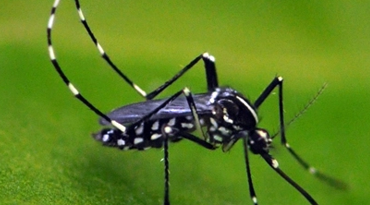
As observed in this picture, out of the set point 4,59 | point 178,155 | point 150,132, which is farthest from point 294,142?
point 4,59

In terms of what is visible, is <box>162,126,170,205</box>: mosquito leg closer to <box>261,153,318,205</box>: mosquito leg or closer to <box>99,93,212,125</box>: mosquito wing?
<box>99,93,212,125</box>: mosquito wing

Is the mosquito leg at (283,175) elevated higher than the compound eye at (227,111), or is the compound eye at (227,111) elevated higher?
the compound eye at (227,111)

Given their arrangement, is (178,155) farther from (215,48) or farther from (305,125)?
(215,48)

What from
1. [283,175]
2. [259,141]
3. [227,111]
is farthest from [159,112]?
[283,175]

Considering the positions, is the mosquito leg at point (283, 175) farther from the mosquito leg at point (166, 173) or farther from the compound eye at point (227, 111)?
the mosquito leg at point (166, 173)

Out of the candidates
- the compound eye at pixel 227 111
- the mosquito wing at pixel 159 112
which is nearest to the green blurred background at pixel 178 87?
the mosquito wing at pixel 159 112

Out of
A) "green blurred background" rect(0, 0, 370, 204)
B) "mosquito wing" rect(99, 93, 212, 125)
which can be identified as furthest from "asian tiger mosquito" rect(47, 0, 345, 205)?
"green blurred background" rect(0, 0, 370, 204)
